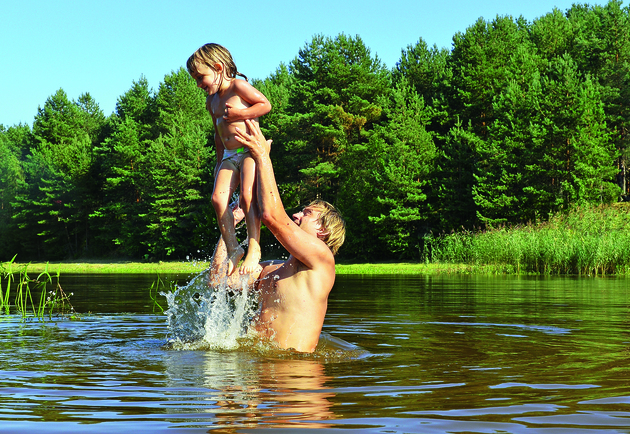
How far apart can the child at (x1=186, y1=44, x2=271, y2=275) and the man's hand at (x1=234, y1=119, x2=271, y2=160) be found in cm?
28

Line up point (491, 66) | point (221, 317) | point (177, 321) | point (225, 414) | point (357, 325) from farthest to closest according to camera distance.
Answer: point (491, 66) < point (357, 325) < point (177, 321) < point (221, 317) < point (225, 414)

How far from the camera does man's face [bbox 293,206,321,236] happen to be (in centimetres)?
598

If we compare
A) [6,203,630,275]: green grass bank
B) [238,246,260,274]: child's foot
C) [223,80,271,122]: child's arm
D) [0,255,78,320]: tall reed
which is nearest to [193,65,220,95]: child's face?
[223,80,271,122]: child's arm

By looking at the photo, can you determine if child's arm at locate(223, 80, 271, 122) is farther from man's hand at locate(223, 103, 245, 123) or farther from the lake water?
the lake water

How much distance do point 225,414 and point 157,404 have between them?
616 millimetres

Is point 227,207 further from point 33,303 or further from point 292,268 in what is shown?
point 33,303

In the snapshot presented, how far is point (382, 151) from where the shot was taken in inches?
2023

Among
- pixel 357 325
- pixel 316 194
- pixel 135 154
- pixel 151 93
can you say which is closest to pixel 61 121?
pixel 151 93

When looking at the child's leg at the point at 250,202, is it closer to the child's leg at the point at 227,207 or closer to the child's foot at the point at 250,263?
the child's foot at the point at 250,263

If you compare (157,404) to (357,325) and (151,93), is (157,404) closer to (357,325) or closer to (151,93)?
(357,325)

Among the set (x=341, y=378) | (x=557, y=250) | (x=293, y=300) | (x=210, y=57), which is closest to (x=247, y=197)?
(x=293, y=300)

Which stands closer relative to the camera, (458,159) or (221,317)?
(221,317)

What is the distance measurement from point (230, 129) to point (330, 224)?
129 cm

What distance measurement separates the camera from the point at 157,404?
14.4 feet
